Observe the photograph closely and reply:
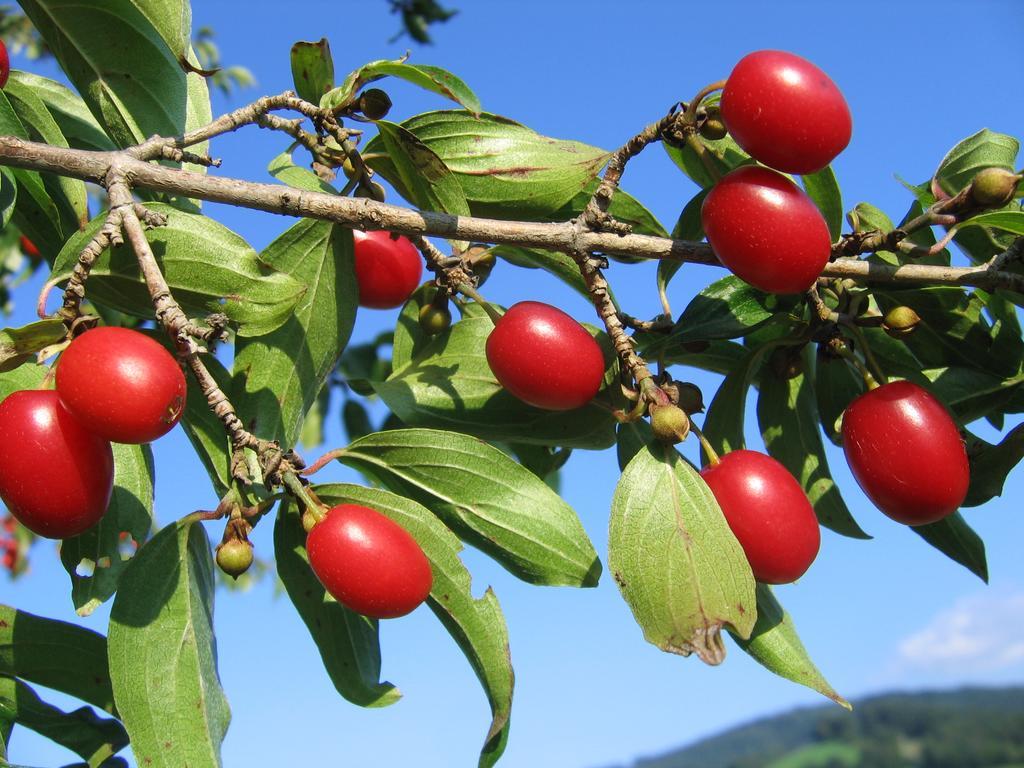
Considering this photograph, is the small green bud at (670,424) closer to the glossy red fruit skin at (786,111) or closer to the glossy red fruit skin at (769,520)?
the glossy red fruit skin at (769,520)

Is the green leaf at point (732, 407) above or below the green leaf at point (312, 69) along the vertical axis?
below

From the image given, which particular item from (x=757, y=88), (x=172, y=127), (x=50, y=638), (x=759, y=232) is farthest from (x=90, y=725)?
(x=757, y=88)

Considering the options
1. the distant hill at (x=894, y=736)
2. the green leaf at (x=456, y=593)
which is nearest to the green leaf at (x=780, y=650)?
the green leaf at (x=456, y=593)

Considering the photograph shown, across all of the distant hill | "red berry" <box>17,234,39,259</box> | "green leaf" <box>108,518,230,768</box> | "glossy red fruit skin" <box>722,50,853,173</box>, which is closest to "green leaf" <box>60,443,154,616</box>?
"green leaf" <box>108,518,230,768</box>

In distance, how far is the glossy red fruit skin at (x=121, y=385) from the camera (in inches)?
59.1

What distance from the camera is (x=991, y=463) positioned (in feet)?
7.09

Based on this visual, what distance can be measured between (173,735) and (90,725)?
2.05 feet

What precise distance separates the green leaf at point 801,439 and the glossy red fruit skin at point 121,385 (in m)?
1.41

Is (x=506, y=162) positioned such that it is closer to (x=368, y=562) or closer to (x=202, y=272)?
(x=202, y=272)

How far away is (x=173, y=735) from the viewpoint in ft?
5.58

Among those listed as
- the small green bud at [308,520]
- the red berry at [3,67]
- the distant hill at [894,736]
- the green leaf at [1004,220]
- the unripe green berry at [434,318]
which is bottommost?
the small green bud at [308,520]

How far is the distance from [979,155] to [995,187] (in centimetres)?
25

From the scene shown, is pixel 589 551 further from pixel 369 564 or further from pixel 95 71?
pixel 95 71

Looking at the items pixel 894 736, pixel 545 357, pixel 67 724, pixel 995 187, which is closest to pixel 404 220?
pixel 545 357
